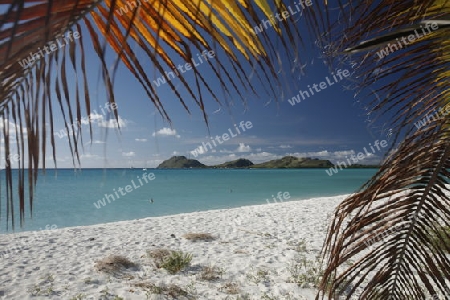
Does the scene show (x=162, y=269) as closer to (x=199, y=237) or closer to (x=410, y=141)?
(x=199, y=237)

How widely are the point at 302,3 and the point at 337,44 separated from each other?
3.23 ft

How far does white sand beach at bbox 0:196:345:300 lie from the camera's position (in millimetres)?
4965

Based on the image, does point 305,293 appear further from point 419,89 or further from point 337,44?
point 337,44

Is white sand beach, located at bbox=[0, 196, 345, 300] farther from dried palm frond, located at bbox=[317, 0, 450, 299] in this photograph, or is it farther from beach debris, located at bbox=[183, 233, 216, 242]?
dried palm frond, located at bbox=[317, 0, 450, 299]

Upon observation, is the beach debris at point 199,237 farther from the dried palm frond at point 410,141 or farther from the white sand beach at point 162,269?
the dried palm frond at point 410,141

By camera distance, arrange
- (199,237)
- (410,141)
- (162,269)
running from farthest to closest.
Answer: (199,237)
(162,269)
(410,141)

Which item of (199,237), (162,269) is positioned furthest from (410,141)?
(199,237)

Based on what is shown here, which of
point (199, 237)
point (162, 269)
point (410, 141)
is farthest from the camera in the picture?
point (199, 237)

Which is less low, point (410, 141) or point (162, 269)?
point (410, 141)

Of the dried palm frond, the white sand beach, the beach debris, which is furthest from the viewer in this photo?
the beach debris

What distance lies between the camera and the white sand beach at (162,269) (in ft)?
16.3

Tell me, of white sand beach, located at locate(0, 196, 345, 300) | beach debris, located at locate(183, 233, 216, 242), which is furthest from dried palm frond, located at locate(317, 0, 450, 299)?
beach debris, located at locate(183, 233, 216, 242)

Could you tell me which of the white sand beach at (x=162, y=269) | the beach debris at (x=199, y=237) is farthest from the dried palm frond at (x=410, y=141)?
the beach debris at (x=199, y=237)

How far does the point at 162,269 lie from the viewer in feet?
19.5
